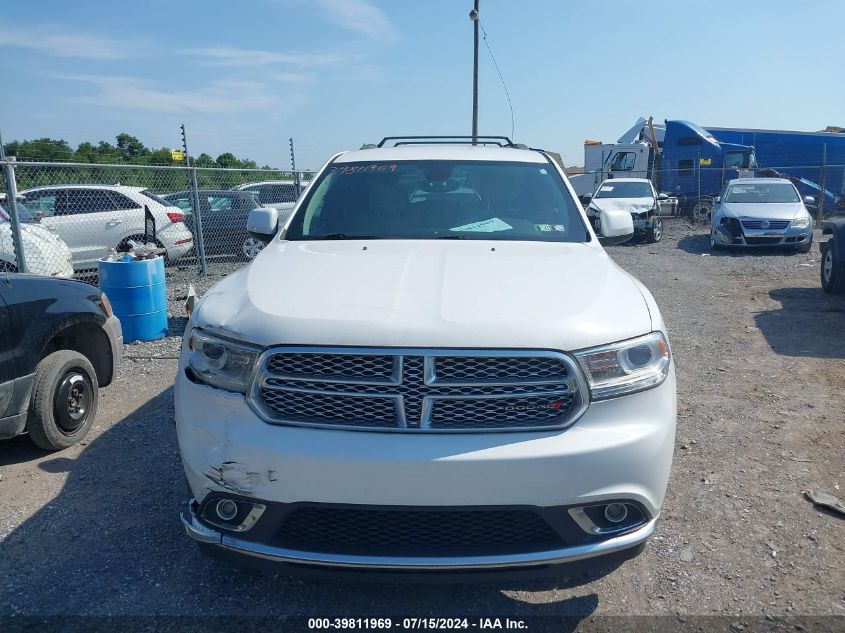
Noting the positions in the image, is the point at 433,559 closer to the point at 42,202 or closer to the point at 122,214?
the point at 42,202

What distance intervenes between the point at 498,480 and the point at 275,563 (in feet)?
2.75

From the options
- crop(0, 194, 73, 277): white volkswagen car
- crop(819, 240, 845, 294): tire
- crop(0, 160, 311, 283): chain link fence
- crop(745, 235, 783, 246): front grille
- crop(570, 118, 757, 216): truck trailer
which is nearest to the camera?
crop(0, 194, 73, 277): white volkswagen car

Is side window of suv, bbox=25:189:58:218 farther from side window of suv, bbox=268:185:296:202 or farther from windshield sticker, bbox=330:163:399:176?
windshield sticker, bbox=330:163:399:176

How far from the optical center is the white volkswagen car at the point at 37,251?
7.65 meters

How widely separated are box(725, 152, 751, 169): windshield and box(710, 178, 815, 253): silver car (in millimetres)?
8740

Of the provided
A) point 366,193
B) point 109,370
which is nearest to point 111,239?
point 109,370

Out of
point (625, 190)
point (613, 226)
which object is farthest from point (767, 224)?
point (613, 226)

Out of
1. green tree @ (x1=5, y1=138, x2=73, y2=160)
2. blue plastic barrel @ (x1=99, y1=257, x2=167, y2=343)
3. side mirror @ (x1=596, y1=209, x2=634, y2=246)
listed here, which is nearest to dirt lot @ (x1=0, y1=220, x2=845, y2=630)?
blue plastic barrel @ (x1=99, y1=257, x2=167, y2=343)

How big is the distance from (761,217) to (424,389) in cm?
1453

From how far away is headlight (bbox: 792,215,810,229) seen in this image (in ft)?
47.2

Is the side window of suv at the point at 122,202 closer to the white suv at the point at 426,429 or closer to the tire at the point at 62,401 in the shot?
the tire at the point at 62,401

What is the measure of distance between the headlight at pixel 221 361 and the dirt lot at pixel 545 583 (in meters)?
1.00

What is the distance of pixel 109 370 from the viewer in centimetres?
492

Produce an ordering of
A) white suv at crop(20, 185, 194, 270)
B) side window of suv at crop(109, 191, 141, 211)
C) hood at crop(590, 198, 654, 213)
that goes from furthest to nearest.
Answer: hood at crop(590, 198, 654, 213), side window of suv at crop(109, 191, 141, 211), white suv at crop(20, 185, 194, 270)
